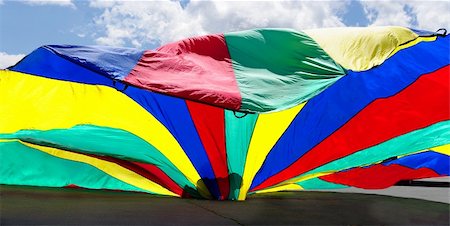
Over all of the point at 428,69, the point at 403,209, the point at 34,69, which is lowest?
the point at 403,209

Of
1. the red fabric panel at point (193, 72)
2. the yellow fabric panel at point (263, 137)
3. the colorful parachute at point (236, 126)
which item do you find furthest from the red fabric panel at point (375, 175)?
the red fabric panel at point (193, 72)

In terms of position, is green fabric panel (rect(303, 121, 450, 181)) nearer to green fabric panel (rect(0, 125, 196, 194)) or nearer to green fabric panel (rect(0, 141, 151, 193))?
green fabric panel (rect(0, 125, 196, 194))

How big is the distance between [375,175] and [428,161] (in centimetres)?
67

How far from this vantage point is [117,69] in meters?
4.27

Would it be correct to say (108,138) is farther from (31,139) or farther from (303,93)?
(303,93)

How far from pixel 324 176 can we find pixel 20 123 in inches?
130

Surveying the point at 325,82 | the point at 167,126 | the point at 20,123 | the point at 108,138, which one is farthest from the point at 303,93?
the point at 20,123

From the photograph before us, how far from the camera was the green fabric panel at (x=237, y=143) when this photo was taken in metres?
5.41

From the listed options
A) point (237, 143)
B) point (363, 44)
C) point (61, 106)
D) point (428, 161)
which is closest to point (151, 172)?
point (237, 143)

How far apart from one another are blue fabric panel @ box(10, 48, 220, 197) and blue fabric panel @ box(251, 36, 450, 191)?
2.45 feet

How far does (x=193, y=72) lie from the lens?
4.57 meters

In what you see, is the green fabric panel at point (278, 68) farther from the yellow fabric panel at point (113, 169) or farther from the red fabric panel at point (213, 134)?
the yellow fabric panel at point (113, 169)

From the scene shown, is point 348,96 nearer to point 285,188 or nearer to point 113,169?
point 285,188

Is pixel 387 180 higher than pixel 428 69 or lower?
lower
